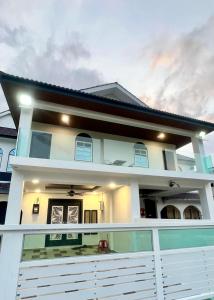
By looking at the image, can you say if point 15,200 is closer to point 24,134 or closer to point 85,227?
point 24,134

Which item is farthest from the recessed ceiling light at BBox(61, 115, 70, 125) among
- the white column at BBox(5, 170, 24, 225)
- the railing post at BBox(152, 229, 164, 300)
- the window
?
the railing post at BBox(152, 229, 164, 300)

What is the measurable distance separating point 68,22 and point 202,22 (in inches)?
267

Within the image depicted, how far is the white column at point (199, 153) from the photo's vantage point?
9.23 metres

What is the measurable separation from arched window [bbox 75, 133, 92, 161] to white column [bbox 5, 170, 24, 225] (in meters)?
2.83

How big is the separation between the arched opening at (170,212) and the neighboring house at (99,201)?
125mm

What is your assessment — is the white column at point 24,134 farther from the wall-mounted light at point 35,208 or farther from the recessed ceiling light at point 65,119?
the wall-mounted light at point 35,208

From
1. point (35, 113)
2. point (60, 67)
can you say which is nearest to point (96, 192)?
point (35, 113)

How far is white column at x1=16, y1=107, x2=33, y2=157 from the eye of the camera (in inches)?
251

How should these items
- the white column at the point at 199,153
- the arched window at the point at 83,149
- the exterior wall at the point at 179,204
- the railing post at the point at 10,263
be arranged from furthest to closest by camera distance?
1. the exterior wall at the point at 179,204
2. the white column at the point at 199,153
3. the arched window at the point at 83,149
4. the railing post at the point at 10,263

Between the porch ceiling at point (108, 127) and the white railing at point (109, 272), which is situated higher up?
the porch ceiling at point (108, 127)

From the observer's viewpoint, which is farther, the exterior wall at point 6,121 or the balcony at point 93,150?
the exterior wall at point 6,121

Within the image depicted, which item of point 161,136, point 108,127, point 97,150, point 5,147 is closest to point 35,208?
point 5,147

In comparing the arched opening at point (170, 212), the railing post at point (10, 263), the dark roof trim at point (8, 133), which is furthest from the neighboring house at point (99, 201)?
the dark roof trim at point (8, 133)

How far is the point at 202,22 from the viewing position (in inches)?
382
